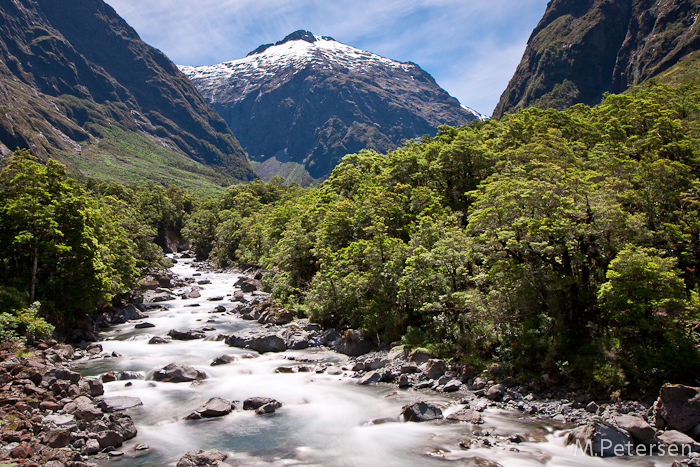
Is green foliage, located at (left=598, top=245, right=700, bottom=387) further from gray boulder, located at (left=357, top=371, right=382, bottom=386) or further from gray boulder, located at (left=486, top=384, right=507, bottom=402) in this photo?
gray boulder, located at (left=357, top=371, right=382, bottom=386)

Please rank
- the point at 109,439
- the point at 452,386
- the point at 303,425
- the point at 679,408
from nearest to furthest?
1. the point at 679,408
2. the point at 109,439
3. the point at 303,425
4. the point at 452,386

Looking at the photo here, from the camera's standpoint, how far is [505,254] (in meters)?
25.0

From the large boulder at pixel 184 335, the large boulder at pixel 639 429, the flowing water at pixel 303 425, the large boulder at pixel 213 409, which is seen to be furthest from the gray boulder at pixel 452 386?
the large boulder at pixel 184 335

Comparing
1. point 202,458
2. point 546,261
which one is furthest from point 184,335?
point 546,261

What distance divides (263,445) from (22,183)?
89.4ft

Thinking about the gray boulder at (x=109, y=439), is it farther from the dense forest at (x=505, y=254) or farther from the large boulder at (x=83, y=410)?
the dense forest at (x=505, y=254)

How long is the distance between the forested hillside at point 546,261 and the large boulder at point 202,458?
14801 mm

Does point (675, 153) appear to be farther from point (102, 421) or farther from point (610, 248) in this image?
point (102, 421)

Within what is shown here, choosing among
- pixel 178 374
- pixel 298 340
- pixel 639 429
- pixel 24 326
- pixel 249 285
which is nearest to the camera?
pixel 639 429

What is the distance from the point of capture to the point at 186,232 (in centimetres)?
10150

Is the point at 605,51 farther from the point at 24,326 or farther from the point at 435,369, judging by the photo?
the point at 24,326

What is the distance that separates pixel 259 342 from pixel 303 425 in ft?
43.2

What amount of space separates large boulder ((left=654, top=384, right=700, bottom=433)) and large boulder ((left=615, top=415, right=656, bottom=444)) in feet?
2.73

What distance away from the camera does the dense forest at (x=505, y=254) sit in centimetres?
2002
